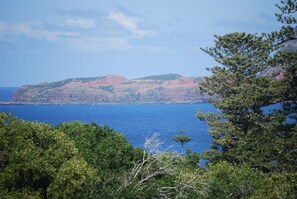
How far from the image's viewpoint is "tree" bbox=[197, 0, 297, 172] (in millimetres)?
21531

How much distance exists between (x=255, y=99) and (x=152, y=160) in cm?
890

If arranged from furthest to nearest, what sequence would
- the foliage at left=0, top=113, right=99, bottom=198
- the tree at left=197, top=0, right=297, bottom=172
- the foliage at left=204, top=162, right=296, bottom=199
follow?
the tree at left=197, top=0, right=297, bottom=172 → the foliage at left=0, top=113, right=99, bottom=198 → the foliage at left=204, top=162, right=296, bottom=199

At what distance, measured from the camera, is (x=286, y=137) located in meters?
22.8

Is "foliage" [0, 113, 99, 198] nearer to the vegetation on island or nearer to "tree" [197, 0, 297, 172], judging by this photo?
the vegetation on island

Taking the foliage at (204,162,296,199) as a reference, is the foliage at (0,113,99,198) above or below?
above

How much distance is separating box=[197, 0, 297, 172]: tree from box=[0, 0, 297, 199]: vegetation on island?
69mm

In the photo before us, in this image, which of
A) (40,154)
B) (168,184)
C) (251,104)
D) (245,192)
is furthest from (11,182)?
(251,104)

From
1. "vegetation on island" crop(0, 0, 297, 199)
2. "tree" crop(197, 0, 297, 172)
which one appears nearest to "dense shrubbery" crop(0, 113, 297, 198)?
"vegetation on island" crop(0, 0, 297, 199)

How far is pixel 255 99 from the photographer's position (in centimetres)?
2284

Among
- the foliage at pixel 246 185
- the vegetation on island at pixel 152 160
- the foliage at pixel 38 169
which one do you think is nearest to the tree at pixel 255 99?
the vegetation on island at pixel 152 160

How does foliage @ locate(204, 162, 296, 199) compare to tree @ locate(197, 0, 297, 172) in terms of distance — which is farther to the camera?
tree @ locate(197, 0, 297, 172)

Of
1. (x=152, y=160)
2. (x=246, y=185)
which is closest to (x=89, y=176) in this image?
(x=152, y=160)

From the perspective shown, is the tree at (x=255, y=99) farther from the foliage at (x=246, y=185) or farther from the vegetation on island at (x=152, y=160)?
the foliage at (x=246, y=185)

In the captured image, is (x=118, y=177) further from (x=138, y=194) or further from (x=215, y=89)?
(x=215, y=89)
